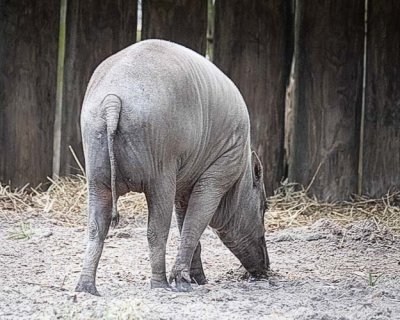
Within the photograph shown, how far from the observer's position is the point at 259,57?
8242 millimetres

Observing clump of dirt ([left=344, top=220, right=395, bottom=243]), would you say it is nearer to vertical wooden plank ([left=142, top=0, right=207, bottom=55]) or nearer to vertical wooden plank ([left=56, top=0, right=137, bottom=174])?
vertical wooden plank ([left=142, top=0, right=207, bottom=55])

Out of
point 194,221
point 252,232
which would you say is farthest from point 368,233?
point 194,221

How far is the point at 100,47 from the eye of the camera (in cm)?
811

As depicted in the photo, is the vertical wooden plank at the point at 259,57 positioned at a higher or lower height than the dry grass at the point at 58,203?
higher

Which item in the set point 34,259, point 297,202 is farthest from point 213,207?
point 297,202

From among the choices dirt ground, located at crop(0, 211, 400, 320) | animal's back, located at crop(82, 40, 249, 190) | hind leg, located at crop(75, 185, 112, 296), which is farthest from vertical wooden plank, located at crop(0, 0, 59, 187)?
hind leg, located at crop(75, 185, 112, 296)

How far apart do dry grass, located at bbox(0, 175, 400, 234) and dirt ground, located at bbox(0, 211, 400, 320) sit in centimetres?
26

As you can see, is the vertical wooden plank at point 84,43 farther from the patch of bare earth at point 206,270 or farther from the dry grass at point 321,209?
the dry grass at point 321,209

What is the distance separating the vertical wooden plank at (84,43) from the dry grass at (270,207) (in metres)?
0.41

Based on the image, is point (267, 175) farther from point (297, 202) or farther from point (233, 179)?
point (233, 179)

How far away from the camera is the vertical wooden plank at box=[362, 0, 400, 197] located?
26.9 ft

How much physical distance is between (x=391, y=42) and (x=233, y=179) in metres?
3.28

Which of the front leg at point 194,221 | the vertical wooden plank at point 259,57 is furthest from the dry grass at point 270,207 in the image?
the front leg at point 194,221

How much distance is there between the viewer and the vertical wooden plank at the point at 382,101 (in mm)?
8195
